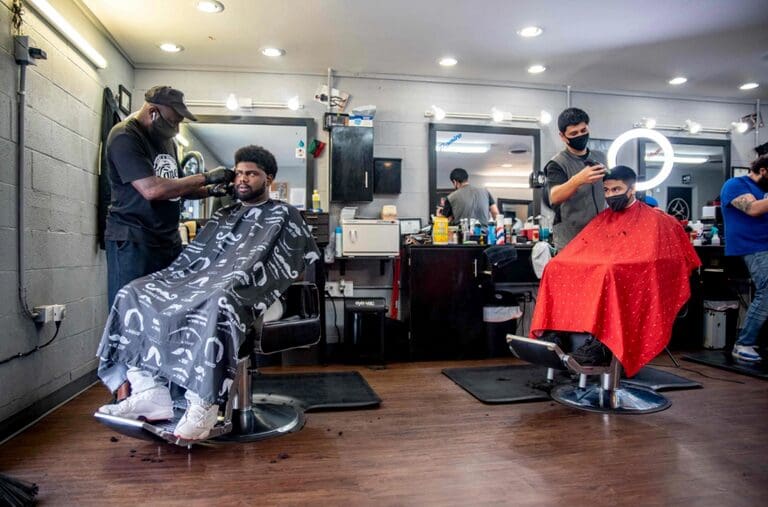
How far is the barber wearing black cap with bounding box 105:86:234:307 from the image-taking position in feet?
6.83

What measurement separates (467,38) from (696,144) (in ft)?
8.84

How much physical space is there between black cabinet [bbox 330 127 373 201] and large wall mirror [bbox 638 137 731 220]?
8.27 feet

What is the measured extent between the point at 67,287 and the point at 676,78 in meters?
4.64

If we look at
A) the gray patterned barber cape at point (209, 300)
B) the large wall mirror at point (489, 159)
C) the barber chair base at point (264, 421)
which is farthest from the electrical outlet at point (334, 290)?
the gray patterned barber cape at point (209, 300)

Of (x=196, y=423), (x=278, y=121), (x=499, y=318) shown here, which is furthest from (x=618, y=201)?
(x=278, y=121)

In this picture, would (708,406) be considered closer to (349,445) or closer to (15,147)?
(349,445)

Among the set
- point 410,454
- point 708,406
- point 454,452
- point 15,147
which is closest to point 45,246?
point 15,147

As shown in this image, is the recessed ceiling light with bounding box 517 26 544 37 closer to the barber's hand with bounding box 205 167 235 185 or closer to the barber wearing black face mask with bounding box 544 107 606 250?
the barber wearing black face mask with bounding box 544 107 606 250

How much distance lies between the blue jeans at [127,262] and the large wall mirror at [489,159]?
239cm

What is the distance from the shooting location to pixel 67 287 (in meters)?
2.51

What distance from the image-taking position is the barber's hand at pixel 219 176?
2178 mm

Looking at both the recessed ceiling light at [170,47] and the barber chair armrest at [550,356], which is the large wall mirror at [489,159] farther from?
the recessed ceiling light at [170,47]

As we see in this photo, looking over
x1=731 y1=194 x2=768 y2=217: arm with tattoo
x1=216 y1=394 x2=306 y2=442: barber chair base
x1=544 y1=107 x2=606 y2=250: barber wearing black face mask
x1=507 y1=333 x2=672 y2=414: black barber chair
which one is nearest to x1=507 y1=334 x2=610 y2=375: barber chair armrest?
x1=507 y1=333 x2=672 y2=414: black barber chair

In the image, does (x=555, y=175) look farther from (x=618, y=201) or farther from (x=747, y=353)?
(x=747, y=353)
